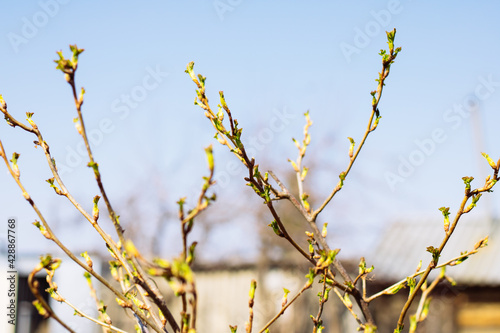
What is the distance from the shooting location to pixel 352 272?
48.6 ft

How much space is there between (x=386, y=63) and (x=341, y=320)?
14.4 meters

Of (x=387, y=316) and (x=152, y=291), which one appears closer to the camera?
(x=152, y=291)

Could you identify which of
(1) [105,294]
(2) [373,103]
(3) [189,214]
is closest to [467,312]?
(1) [105,294]

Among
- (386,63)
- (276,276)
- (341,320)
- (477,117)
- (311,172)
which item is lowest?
(341,320)

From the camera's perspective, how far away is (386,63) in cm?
173

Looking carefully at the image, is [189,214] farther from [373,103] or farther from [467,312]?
[467,312]

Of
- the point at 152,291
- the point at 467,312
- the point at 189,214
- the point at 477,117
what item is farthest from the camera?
the point at 477,117

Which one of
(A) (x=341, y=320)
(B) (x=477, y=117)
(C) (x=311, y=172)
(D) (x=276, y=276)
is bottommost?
(A) (x=341, y=320)

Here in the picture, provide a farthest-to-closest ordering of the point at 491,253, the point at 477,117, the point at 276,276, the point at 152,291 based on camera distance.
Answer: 1. the point at 477,117
2. the point at 276,276
3. the point at 491,253
4. the point at 152,291

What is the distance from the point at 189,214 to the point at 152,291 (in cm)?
33

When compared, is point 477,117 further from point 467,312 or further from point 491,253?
point 467,312

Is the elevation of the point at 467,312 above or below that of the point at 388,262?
below

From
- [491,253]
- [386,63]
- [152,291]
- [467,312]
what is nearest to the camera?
[152,291]

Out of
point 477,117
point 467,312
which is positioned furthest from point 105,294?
point 477,117
